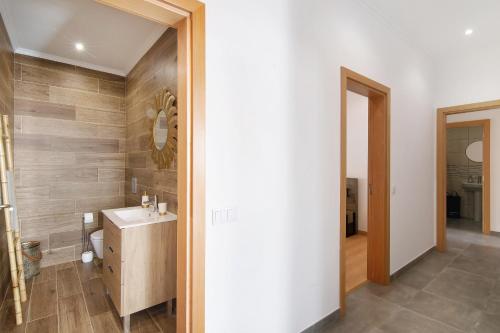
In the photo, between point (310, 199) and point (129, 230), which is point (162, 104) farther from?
point (310, 199)

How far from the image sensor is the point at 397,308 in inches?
88.0

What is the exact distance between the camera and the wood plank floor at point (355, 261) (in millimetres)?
2750

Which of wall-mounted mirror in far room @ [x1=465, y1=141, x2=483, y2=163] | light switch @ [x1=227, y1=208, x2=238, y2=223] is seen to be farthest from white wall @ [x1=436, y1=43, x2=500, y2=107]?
light switch @ [x1=227, y1=208, x2=238, y2=223]

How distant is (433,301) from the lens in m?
2.35

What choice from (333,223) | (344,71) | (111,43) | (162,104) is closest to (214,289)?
(333,223)

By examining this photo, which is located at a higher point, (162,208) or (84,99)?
(84,99)

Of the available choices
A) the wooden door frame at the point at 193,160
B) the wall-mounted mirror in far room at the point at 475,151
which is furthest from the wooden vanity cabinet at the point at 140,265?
the wall-mounted mirror in far room at the point at 475,151

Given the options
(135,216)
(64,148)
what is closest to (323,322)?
(135,216)

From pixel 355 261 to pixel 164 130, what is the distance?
116 inches

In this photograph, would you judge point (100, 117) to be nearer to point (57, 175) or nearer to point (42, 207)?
point (57, 175)

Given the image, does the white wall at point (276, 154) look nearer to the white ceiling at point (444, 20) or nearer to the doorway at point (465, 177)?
the white ceiling at point (444, 20)

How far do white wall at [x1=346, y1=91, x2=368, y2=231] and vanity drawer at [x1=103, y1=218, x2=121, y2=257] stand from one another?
4016mm

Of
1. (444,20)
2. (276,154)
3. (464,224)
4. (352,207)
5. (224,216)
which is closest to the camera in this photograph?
(224,216)

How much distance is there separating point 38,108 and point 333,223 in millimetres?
3685
